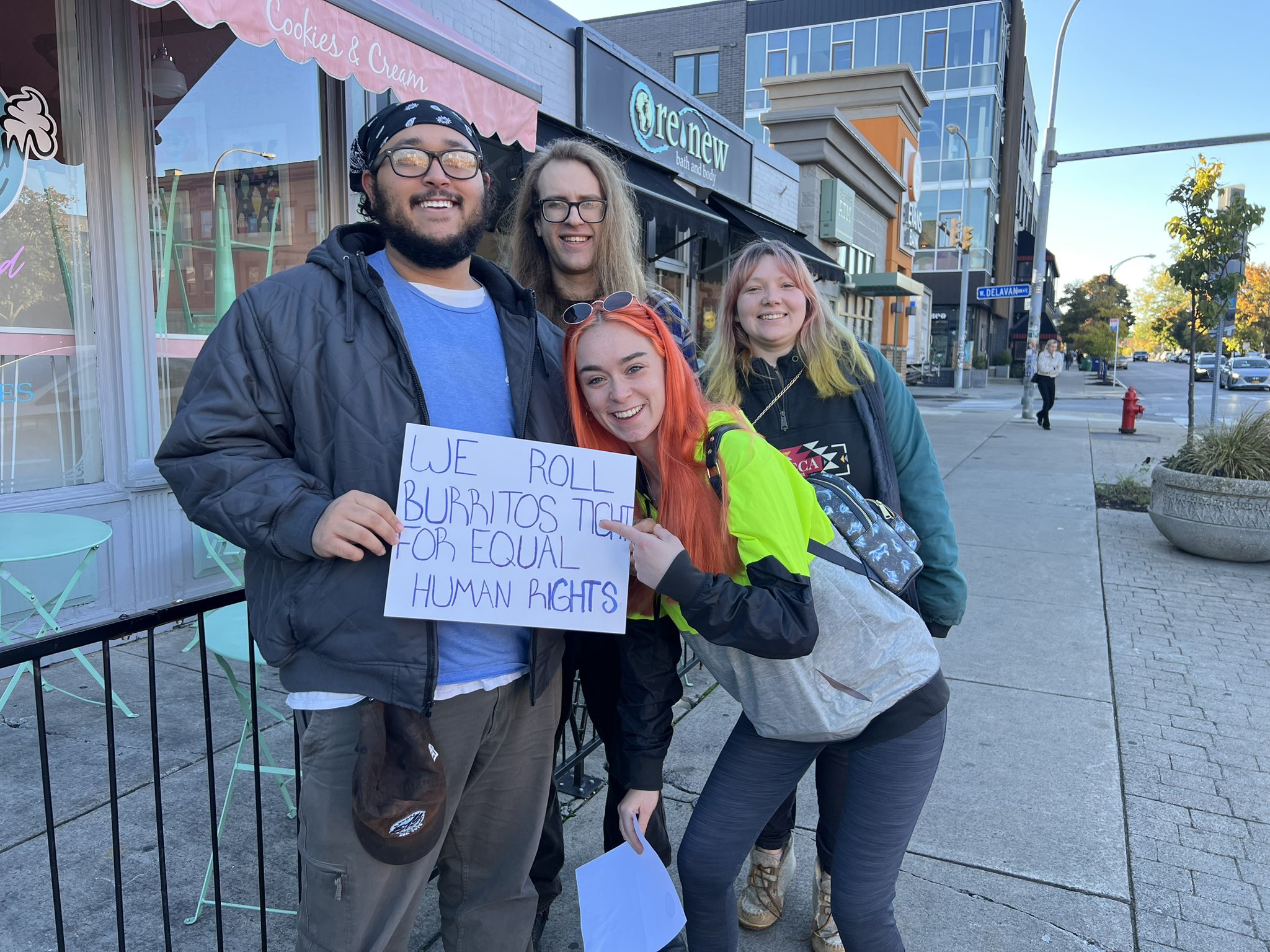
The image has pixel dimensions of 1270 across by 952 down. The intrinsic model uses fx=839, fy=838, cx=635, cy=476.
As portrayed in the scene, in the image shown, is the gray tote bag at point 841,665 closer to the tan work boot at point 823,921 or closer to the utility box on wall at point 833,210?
the tan work boot at point 823,921

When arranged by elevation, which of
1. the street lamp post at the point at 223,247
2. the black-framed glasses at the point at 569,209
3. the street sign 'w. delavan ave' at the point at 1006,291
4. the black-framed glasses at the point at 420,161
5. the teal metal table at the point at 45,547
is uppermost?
the street sign 'w. delavan ave' at the point at 1006,291

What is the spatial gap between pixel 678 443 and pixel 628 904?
1.03 m

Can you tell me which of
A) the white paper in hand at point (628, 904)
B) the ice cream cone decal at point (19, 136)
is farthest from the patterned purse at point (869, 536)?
the ice cream cone decal at point (19, 136)

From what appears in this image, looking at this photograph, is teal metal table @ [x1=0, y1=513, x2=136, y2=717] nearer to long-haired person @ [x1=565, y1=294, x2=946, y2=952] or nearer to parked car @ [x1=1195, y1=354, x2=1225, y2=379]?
long-haired person @ [x1=565, y1=294, x2=946, y2=952]

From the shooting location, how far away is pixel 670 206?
8.62m

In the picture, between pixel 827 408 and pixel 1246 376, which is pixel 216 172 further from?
pixel 1246 376

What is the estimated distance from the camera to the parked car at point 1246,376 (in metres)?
39.1

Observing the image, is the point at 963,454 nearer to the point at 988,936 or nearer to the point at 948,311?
the point at 988,936

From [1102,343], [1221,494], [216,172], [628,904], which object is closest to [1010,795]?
[628,904]

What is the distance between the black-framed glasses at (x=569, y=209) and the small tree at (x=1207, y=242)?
9635 mm

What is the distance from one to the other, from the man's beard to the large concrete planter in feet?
22.5

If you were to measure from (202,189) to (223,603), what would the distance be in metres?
4.02

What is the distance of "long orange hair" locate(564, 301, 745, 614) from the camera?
5.83 feet

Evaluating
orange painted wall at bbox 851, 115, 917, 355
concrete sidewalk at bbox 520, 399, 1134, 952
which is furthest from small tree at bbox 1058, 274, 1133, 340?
concrete sidewalk at bbox 520, 399, 1134, 952
